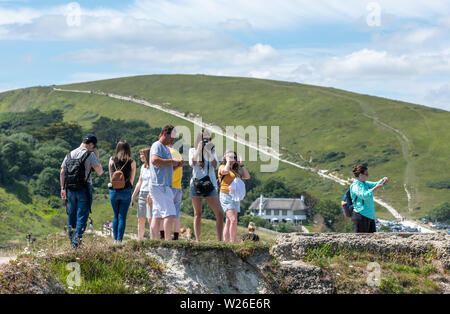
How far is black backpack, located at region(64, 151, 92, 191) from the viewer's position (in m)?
10.9

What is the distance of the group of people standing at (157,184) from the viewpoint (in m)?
11.0

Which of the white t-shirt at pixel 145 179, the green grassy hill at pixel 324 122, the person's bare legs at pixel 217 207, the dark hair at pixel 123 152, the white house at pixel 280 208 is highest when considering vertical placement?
the green grassy hill at pixel 324 122

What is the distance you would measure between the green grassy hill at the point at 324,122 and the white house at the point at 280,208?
25.2ft

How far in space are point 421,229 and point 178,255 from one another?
8630 centimetres

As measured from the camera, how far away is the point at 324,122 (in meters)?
155

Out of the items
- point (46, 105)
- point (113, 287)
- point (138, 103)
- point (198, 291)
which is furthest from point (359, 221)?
point (46, 105)

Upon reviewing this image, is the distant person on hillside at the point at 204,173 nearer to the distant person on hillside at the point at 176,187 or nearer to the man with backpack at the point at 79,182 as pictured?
the distant person on hillside at the point at 176,187

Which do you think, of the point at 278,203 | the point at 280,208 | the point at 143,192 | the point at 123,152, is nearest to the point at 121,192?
the point at 123,152

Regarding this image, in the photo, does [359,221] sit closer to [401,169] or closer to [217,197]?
[217,197]

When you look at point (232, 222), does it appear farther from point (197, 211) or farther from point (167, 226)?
point (167, 226)

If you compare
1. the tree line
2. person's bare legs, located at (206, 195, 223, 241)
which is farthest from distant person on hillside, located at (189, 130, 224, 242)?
the tree line

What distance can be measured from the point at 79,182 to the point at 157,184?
1391 millimetres

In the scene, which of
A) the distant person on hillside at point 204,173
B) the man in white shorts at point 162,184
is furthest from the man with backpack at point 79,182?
the distant person on hillside at point 204,173

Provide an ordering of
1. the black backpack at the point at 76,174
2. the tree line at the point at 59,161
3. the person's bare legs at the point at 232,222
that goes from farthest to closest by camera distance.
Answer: the tree line at the point at 59,161 < the person's bare legs at the point at 232,222 < the black backpack at the point at 76,174
